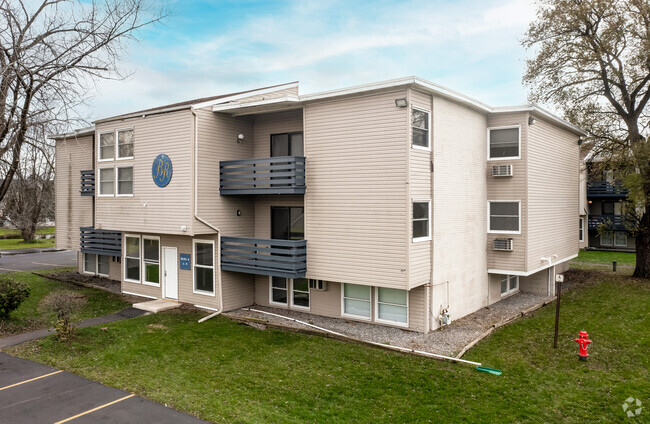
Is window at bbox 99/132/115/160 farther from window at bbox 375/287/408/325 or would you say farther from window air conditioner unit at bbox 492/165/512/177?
window air conditioner unit at bbox 492/165/512/177

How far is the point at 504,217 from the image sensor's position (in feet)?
55.9

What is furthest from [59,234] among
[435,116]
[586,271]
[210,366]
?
[586,271]

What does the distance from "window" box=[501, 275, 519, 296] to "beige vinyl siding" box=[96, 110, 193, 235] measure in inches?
508

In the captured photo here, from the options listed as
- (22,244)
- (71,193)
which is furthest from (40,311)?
(22,244)

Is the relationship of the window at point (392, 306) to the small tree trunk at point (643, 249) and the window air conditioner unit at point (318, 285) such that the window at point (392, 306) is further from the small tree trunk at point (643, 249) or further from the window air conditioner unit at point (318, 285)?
the small tree trunk at point (643, 249)

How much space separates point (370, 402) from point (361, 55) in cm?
1487

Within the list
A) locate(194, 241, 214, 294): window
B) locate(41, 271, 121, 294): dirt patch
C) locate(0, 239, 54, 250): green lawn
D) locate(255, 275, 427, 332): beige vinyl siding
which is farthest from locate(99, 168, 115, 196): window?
locate(0, 239, 54, 250): green lawn

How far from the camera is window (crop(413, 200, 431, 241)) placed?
13.3 metres

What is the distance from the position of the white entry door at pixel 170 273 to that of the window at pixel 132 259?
1799 mm

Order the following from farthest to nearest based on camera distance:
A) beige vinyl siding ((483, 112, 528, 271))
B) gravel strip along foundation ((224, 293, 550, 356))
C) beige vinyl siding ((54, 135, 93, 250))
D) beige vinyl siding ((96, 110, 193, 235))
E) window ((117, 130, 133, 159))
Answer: beige vinyl siding ((54, 135, 93, 250)) → window ((117, 130, 133, 159)) → beige vinyl siding ((483, 112, 528, 271)) → beige vinyl siding ((96, 110, 193, 235)) → gravel strip along foundation ((224, 293, 550, 356))

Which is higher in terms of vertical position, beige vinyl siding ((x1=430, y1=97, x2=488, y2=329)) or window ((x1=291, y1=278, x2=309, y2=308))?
beige vinyl siding ((x1=430, y1=97, x2=488, y2=329))

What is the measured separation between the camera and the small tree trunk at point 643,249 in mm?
21703

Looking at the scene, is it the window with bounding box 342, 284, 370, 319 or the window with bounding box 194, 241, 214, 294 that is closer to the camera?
the window with bounding box 342, 284, 370, 319

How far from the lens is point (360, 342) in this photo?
41.7 feet
